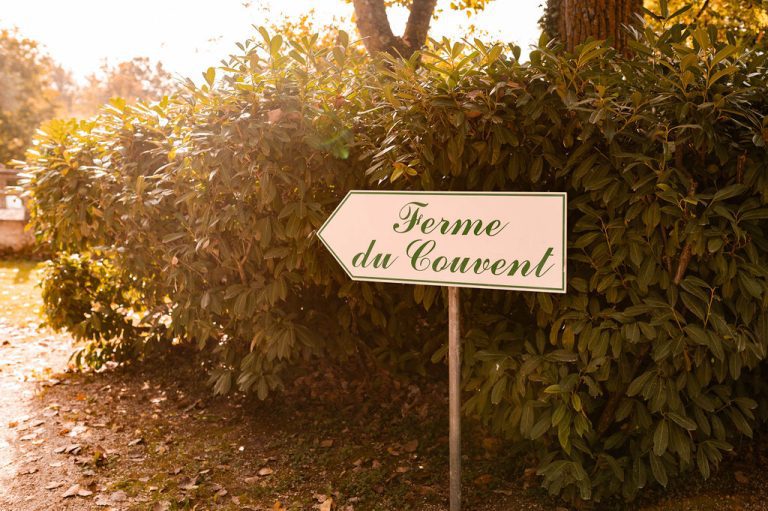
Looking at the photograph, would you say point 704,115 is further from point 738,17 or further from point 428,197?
point 738,17

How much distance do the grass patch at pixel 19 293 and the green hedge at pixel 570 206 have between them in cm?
348

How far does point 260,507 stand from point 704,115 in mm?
2719

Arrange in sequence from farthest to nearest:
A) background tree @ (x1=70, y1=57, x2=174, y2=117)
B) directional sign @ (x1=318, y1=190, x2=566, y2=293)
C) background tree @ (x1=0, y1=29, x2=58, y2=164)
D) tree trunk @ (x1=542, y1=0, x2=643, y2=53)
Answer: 1. background tree @ (x1=70, y1=57, x2=174, y2=117)
2. background tree @ (x1=0, y1=29, x2=58, y2=164)
3. tree trunk @ (x1=542, y1=0, x2=643, y2=53)
4. directional sign @ (x1=318, y1=190, x2=566, y2=293)

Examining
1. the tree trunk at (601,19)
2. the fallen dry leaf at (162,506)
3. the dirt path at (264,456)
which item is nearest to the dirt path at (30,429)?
the dirt path at (264,456)

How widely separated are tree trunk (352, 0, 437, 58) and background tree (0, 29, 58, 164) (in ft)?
83.2

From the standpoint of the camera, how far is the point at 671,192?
243 cm

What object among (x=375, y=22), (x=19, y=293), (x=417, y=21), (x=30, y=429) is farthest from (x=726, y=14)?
(x=19, y=293)

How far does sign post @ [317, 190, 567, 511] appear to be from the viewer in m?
2.47

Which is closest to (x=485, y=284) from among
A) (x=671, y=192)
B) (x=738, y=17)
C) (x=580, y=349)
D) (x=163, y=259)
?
(x=580, y=349)

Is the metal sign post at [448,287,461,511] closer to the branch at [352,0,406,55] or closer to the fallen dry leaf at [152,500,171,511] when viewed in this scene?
the fallen dry leaf at [152,500,171,511]

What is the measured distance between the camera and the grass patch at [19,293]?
24.3ft

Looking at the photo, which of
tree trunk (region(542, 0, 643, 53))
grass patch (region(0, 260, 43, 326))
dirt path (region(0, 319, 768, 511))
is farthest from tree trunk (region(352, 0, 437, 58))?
grass patch (region(0, 260, 43, 326))

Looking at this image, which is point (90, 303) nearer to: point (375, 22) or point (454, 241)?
point (375, 22)

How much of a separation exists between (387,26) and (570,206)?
13.0 feet
